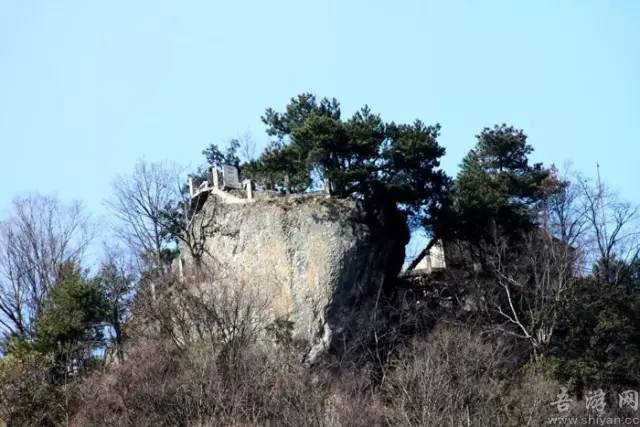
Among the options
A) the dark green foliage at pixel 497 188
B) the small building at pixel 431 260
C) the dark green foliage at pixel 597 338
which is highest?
the dark green foliage at pixel 497 188

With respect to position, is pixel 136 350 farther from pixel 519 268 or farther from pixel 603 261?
pixel 603 261

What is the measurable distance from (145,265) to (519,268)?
33.5 feet

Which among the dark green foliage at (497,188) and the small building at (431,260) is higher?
the dark green foliage at (497,188)

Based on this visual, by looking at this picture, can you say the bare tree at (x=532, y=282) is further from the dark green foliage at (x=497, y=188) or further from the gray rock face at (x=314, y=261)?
the gray rock face at (x=314, y=261)

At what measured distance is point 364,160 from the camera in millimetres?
27188

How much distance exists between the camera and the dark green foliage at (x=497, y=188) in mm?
28016

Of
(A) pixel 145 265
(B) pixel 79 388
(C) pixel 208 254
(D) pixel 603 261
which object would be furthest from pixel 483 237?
(B) pixel 79 388

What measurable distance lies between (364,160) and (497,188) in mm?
5086

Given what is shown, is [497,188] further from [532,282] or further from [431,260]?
[532,282]

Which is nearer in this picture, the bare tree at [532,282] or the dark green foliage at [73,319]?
the bare tree at [532,282]

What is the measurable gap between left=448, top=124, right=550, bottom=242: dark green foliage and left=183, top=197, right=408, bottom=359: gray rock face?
6.92 feet

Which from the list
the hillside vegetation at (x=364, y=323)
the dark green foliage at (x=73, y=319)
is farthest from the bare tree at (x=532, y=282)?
the dark green foliage at (x=73, y=319)

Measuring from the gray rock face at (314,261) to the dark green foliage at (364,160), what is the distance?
2.29 ft

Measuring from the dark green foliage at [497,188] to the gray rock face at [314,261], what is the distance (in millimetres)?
2108
